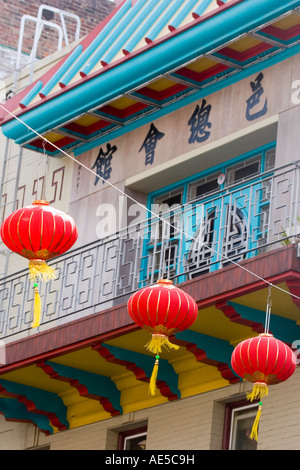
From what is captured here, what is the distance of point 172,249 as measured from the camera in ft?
63.1

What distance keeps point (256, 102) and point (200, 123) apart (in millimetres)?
1130

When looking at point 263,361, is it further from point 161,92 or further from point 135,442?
point 161,92

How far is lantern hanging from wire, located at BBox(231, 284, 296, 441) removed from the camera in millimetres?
14797

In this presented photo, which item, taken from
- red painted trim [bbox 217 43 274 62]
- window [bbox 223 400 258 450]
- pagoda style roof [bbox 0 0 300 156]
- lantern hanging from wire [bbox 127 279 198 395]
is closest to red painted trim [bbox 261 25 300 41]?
pagoda style roof [bbox 0 0 300 156]

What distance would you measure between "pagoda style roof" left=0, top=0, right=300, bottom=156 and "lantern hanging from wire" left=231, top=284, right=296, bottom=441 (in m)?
3.81

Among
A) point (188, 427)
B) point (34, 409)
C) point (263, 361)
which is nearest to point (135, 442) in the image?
point (188, 427)

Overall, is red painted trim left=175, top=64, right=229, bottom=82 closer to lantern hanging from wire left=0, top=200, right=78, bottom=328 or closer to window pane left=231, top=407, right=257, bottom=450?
lantern hanging from wire left=0, top=200, right=78, bottom=328

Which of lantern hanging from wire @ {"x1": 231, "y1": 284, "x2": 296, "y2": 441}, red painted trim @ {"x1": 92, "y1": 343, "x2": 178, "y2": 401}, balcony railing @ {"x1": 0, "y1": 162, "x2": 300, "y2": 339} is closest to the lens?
lantern hanging from wire @ {"x1": 231, "y1": 284, "x2": 296, "y2": 441}

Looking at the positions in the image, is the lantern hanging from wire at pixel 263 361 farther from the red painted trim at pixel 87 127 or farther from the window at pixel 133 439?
the red painted trim at pixel 87 127

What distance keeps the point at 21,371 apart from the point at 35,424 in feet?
4.95

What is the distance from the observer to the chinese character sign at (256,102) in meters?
18.1

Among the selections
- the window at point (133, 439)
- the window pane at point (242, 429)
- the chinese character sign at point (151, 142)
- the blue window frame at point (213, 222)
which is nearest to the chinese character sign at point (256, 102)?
the blue window frame at point (213, 222)
